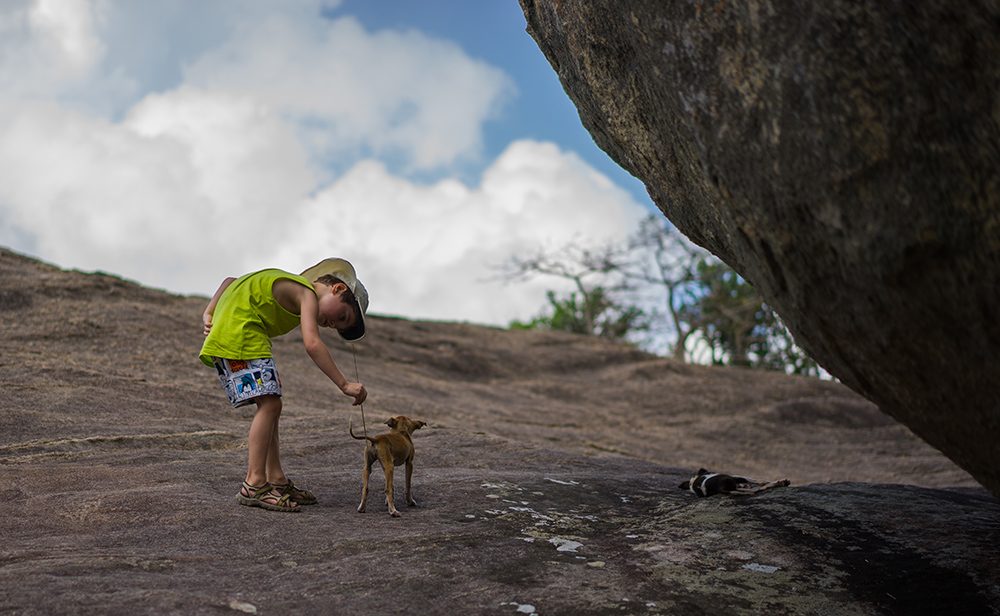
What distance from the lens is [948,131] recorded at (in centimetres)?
232

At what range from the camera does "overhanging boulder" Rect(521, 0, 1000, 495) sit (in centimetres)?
231

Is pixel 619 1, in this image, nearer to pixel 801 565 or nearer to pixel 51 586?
pixel 801 565

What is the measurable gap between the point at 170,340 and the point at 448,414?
12.4 feet

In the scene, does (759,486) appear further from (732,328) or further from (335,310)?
(732,328)

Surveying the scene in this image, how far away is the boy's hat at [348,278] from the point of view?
4.39 metres

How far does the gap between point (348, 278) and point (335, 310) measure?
270mm

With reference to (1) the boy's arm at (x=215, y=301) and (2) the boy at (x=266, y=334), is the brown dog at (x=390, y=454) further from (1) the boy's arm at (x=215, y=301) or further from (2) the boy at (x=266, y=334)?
(1) the boy's arm at (x=215, y=301)

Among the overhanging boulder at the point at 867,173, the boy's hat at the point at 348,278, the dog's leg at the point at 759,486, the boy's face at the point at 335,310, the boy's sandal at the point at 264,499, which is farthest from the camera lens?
the dog's leg at the point at 759,486

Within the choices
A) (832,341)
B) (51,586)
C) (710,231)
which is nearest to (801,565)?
(832,341)

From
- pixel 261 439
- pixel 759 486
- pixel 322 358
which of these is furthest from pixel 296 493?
pixel 759 486

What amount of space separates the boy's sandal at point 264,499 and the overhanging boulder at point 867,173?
9.24 ft

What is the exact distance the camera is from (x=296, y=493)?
4.25 meters

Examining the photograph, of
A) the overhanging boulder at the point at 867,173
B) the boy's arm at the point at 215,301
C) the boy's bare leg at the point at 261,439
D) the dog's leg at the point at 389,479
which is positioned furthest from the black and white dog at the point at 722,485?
the boy's arm at the point at 215,301

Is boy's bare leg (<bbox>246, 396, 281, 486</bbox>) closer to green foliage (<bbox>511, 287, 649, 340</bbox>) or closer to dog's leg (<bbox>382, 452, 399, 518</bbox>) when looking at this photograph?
dog's leg (<bbox>382, 452, 399, 518</bbox>)
